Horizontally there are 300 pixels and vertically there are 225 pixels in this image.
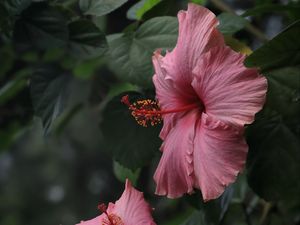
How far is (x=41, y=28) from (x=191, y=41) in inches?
12.3

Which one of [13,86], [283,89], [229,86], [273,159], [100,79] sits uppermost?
[229,86]

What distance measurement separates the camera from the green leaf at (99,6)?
3.20ft

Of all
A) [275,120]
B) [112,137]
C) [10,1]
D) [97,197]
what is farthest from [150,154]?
[97,197]

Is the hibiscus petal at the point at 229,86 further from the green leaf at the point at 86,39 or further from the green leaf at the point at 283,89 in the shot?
the green leaf at the point at 86,39

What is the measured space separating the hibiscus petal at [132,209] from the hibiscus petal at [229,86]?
152 millimetres

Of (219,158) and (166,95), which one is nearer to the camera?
(219,158)

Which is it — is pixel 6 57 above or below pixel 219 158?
below

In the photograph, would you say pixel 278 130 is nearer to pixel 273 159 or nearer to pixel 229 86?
pixel 273 159

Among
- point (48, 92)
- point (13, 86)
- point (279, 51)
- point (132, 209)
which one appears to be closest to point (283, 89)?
point (279, 51)

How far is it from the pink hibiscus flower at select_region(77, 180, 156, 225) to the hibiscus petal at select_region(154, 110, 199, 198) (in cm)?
3

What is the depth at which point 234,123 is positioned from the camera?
0.77 metres

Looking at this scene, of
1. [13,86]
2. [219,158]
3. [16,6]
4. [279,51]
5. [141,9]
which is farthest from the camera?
[13,86]

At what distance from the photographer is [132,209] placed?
2.82 ft

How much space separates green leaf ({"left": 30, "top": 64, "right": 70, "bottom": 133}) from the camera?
1012 mm
